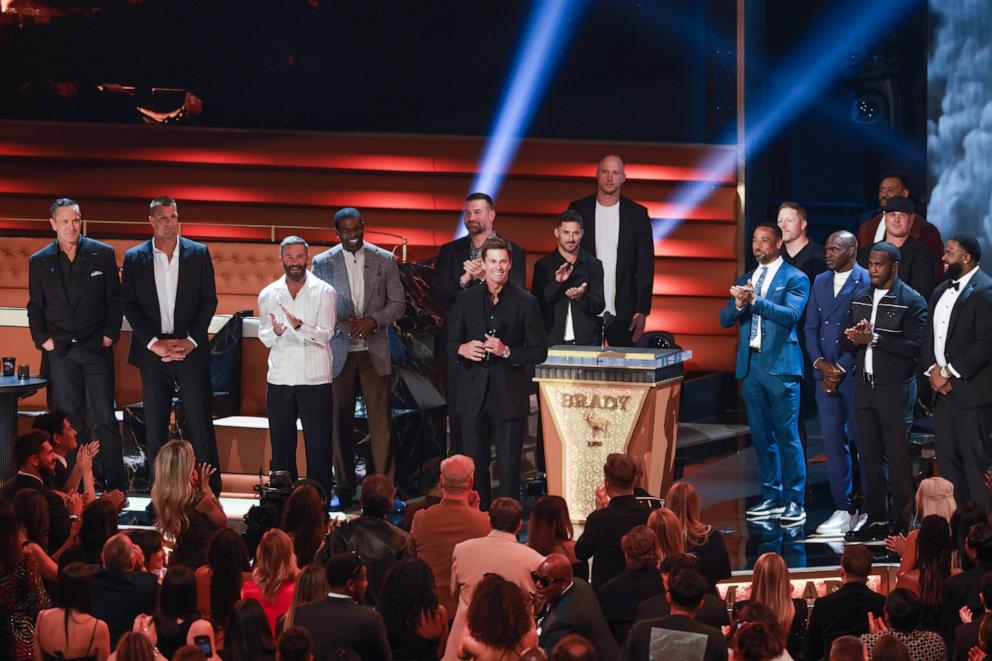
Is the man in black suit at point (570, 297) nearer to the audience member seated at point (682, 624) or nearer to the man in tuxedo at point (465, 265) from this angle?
the man in tuxedo at point (465, 265)

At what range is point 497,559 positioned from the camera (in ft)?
14.9

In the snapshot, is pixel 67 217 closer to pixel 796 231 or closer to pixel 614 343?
pixel 614 343

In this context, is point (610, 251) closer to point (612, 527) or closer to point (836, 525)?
point (836, 525)

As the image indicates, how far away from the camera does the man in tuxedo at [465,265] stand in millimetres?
7000

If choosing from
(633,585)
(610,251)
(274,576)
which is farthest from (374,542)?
(610,251)

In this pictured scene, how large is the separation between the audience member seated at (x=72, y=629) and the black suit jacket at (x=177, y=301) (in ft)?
9.11

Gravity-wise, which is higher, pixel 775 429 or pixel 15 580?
pixel 775 429

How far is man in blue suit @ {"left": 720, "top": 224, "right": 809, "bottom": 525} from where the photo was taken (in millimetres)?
6883

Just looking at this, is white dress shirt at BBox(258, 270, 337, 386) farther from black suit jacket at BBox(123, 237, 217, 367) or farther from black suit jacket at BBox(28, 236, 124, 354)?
black suit jacket at BBox(28, 236, 124, 354)


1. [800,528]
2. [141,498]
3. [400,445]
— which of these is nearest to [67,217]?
[141,498]

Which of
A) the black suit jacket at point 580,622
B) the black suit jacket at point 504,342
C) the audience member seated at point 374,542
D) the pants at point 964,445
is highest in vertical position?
the black suit jacket at point 504,342

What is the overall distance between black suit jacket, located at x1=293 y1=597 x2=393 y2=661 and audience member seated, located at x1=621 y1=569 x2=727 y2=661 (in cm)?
70

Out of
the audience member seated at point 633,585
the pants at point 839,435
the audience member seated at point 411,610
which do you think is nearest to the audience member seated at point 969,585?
the audience member seated at point 633,585

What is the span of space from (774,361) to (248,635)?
3.51m
